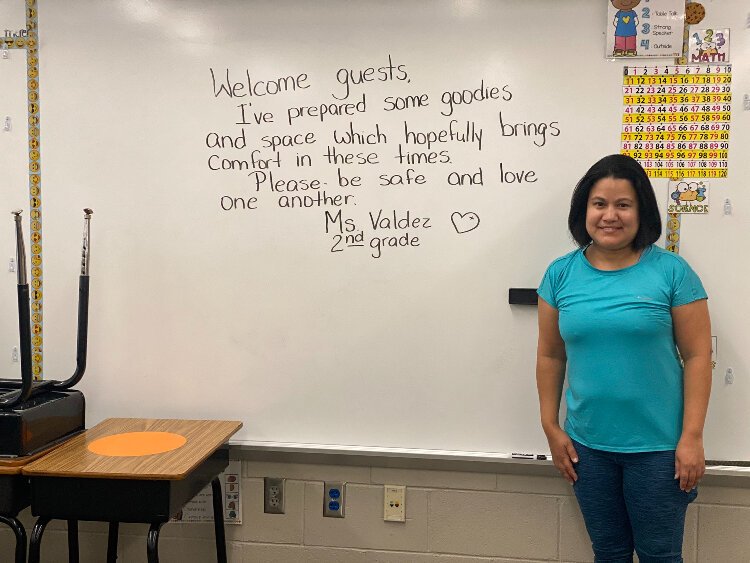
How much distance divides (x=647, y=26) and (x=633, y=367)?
0.92 m

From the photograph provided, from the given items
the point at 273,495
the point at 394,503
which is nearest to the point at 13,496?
the point at 273,495

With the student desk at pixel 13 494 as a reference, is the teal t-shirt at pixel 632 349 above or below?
above

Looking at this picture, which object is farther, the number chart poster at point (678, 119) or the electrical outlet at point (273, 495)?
the electrical outlet at point (273, 495)

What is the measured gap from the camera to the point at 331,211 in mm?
1876

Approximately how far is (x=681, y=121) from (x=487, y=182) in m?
0.54

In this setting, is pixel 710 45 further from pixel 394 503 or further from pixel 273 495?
pixel 273 495

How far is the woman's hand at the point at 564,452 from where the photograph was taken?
1.63m

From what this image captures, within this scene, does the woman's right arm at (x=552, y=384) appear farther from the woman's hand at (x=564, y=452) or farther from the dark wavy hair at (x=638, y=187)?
the dark wavy hair at (x=638, y=187)

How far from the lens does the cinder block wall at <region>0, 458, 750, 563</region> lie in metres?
1.81

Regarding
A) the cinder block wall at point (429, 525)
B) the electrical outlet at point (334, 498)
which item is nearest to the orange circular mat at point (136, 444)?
the cinder block wall at point (429, 525)

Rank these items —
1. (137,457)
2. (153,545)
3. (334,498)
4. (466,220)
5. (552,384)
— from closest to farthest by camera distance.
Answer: (153,545), (137,457), (552,384), (466,220), (334,498)

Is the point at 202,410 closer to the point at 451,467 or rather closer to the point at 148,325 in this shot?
the point at 148,325

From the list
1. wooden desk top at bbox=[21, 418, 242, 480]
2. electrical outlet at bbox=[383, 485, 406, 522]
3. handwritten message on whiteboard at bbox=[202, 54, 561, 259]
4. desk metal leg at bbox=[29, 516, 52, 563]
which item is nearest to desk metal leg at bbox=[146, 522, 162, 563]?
wooden desk top at bbox=[21, 418, 242, 480]

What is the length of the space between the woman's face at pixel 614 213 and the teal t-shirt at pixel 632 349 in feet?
0.23
